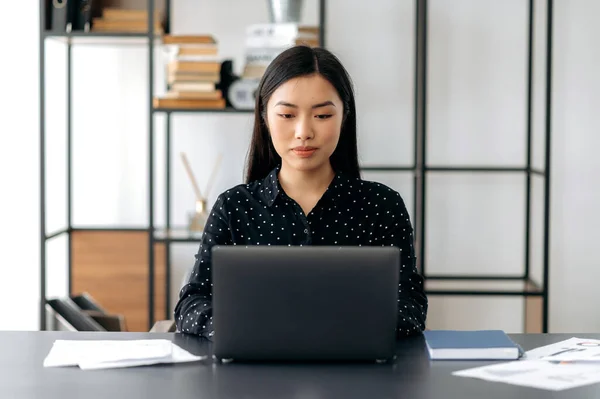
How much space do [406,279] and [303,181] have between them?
361 millimetres

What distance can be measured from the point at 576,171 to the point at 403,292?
7.51ft

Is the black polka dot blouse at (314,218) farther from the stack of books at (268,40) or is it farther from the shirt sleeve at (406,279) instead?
the stack of books at (268,40)

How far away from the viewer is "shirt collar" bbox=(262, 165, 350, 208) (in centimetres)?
218

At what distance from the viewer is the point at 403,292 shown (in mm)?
2029

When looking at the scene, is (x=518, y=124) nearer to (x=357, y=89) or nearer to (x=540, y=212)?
(x=540, y=212)

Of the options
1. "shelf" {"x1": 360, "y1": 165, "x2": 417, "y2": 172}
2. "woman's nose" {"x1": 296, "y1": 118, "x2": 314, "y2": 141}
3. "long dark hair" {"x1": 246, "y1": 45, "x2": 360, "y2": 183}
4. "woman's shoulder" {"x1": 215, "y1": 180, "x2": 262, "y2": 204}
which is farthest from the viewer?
"shelf" {"x1": 360, "y1": 165, "x2": 417, "y2": 172}

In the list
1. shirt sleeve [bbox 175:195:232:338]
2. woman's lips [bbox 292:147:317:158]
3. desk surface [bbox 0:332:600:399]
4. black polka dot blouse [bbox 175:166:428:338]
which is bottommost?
desk surface [bbox 0:332:600:399]

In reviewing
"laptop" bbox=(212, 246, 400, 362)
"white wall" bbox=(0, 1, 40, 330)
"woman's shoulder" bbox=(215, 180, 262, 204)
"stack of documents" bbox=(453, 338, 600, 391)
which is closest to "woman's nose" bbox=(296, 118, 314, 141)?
"woman's shoulder" bbox=(215, 180, 262, 204)

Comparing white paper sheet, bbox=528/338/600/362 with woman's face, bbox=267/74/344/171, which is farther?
woman's face, bbox=267/74/344/171

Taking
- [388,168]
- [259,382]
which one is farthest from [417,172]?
[259,382]

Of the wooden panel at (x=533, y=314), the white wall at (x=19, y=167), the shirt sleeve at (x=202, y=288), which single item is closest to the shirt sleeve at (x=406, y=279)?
the shirt sleeve at (x=202, y=288)

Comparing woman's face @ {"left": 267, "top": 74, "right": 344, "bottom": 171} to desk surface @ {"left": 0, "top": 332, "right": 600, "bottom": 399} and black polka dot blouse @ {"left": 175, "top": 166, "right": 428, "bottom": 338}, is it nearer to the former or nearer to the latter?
black polka dot blouse @ {"left": 175, "top": 166, "right": 428, "bottom": 338}

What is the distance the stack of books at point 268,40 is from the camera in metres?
3.61

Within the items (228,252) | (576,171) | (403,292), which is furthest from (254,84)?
(228,252)
